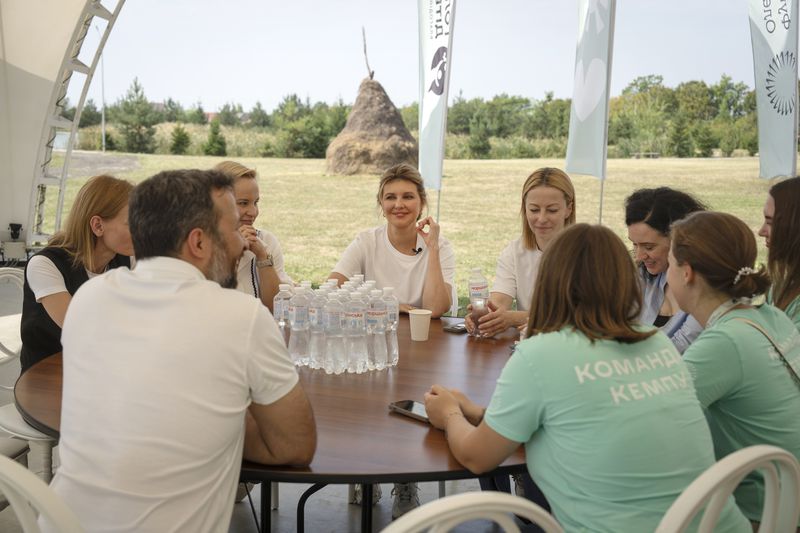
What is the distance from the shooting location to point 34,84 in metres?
8.71

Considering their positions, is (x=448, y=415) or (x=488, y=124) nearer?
(x=448, y=415)

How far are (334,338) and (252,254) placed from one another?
3.85 ft

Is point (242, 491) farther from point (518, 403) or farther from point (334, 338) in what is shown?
point (518, 403)

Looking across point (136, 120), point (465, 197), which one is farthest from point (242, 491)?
point (136, 120)

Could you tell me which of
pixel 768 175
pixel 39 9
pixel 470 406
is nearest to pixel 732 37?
pixel 768 175

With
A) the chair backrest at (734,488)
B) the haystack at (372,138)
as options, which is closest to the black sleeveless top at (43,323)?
the chair backrest at (734,488)

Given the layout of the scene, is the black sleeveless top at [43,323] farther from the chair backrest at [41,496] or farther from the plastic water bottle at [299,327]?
the chair backrest at [41,496]

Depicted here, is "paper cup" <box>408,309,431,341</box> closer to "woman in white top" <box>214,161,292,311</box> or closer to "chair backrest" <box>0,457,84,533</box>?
"woman in white top" <box>214,161,292,311</box>

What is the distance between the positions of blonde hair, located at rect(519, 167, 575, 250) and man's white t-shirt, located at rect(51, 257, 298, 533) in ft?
6.79

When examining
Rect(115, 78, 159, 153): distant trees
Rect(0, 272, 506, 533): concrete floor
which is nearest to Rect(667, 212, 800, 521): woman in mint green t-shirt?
Rect(0, 272, 506, 533): concrete floor

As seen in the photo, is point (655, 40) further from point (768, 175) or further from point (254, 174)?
point (254, 174)

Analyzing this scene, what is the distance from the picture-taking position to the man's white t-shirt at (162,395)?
141 cm

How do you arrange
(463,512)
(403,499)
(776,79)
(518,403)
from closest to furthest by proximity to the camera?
(463,512)
(518,403)
(403,499)
(776,79)

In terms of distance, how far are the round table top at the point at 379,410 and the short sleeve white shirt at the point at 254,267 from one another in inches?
33.6
